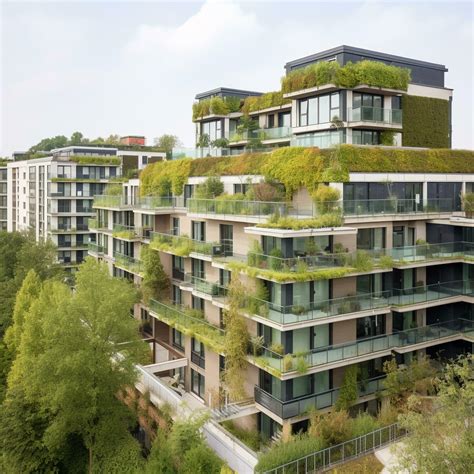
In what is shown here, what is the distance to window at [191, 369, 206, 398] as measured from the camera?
35.2 m

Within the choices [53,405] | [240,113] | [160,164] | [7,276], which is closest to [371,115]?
[240,113]

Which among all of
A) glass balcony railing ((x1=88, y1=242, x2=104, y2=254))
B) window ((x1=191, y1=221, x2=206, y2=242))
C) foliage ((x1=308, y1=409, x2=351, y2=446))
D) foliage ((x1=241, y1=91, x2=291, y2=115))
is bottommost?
foliage ((x1=308, y1=409, x2=351, y2=446))

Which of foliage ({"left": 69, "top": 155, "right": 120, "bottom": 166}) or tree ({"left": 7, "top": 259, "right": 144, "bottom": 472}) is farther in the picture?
foliage ({"left": 69, "top": 155, "right": 120, "bottom": 166})

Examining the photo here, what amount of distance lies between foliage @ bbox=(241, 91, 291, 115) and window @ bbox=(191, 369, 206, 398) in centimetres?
2027

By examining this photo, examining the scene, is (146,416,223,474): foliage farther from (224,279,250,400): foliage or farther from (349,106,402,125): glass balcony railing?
(349,106,402,125): glass balcony railing

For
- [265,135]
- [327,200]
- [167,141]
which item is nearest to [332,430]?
[327,200]

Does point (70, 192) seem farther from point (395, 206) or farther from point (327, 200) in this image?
point (395, 206)

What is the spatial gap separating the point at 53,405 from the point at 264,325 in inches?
444

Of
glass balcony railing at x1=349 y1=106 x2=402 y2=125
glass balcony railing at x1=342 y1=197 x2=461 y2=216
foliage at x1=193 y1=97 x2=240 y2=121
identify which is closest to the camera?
glass balcony railing at x1=342 y1=197 x2=461 y2=216

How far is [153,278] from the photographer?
39250 millimetres

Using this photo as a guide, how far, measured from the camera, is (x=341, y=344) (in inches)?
1124

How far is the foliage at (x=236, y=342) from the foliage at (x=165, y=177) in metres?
14.0

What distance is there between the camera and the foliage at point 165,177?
4053 cm

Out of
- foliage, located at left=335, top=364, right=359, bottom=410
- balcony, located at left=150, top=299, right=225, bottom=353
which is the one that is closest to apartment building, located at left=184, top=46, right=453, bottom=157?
balcony, located at left=150, top=299, right=225, bottom=353
